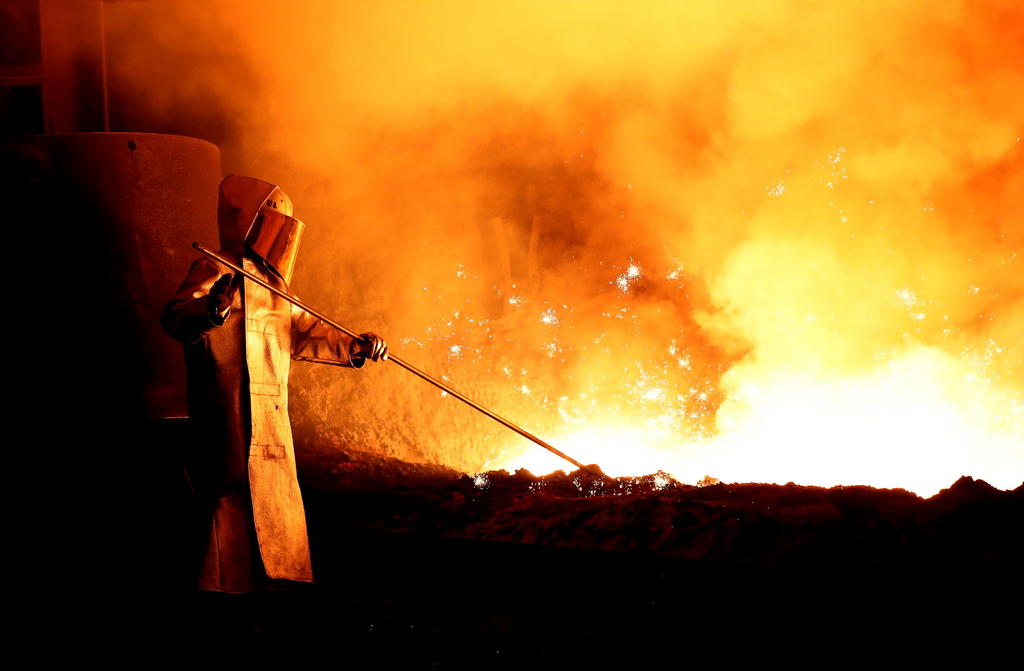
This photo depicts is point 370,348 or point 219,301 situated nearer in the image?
point 219,301

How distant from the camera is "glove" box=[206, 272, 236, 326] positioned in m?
3.70

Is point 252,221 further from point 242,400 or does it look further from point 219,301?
point 242,400

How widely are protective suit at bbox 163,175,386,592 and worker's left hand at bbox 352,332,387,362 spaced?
25mm

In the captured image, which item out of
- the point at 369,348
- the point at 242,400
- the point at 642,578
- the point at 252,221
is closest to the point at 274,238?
the point at 252,221

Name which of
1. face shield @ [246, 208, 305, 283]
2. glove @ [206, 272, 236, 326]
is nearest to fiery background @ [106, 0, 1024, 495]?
face shield @ [246, 208, 305, 283]

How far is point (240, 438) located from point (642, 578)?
1888 mm

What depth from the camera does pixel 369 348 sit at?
427cm

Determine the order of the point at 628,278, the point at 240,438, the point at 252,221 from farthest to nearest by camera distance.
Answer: the point at 628,278 < the point at 252,221 < the point at 240,438

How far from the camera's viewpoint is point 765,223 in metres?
6.52

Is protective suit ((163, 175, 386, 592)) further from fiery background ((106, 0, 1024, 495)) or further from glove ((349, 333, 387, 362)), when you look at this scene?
fiery background ((106, 0, 1024, 495))

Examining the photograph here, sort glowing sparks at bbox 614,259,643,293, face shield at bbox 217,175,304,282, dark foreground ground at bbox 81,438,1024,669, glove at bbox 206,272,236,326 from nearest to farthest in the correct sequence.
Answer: dark foreground ground at bbox 81,438,1024,669 < glove at bbox 206,272,236,326 < face shield at bbox 217,175,304,282 < glowing sparks at bbox 614,259,643,293

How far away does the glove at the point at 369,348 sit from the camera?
4.26m

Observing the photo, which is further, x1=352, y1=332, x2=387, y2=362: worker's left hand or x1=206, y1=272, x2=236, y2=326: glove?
x1=352, y1=332, x2=387, y2=362: worker's left hand

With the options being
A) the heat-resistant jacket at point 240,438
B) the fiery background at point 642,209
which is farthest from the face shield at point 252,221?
the fiery background at point 642,209
